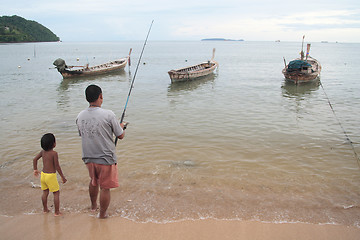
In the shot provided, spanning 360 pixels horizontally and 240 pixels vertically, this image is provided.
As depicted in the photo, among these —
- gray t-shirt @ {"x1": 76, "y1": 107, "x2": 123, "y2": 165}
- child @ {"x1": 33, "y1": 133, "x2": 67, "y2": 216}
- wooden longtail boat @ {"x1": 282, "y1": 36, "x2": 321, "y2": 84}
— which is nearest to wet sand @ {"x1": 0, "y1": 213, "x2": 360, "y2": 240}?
child @ {"x1": 33, "y1": 133, "x2": 67, "y2": 216}

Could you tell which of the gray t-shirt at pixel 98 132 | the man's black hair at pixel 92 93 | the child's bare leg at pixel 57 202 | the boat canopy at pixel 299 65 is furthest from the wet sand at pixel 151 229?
the boat canopy at pixel 299 65

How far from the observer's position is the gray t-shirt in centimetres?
348

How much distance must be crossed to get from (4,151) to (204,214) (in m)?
6.20

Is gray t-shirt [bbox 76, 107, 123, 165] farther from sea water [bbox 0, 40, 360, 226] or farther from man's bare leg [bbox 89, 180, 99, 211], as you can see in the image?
sea water [bbox 0, 40, 360, 226]

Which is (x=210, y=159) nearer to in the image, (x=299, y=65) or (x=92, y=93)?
(x=92, y=93)

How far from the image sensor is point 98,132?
11.5ft

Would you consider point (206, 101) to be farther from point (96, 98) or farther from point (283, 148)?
point (96, 98)

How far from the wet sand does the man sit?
632mm

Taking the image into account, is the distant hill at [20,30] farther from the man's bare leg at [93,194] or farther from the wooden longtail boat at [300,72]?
the man's bare leg at [93,194]

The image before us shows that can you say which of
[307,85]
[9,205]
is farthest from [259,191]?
[307,85]

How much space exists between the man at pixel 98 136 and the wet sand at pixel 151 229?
2.07 feet

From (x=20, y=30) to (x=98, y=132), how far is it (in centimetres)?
16275

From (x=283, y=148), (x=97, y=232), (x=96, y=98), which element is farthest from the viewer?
(x=283, y=148)

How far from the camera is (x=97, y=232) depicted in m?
3.74
